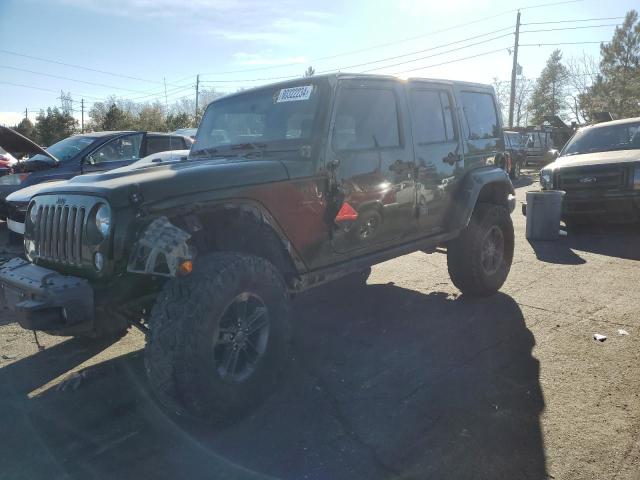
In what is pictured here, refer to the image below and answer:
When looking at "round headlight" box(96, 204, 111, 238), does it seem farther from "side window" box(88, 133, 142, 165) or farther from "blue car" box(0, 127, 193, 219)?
"side window" box(88, 133, 142, 165)

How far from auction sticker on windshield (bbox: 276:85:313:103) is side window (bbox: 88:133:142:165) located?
5.54 m

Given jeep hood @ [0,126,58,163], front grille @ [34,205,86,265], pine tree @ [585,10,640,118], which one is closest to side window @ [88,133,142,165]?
jeep hood @ [0,126,58,163]

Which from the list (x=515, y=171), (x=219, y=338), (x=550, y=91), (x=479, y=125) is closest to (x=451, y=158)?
(x=479, y=125)

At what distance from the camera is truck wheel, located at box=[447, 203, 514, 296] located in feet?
16.3

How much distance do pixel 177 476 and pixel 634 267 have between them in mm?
6095

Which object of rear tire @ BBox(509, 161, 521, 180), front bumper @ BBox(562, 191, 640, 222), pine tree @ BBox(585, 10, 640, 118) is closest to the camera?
front bumper @ BBox(562, 191, 640, 222)

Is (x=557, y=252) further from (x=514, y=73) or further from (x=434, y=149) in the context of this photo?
(x=514, y=73)

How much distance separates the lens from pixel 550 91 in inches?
2235

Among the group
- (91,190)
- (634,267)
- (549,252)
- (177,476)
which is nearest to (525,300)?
(634,267)

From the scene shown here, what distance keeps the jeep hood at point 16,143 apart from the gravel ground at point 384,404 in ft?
5.80

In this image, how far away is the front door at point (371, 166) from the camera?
355 centimetres

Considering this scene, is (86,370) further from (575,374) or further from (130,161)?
(130,161)

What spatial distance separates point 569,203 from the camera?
8.49 metres

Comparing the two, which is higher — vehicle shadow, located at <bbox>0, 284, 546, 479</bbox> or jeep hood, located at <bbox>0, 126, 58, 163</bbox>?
jeep hood, located at <bbox>0, 126, 58, 163</bbox>
